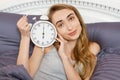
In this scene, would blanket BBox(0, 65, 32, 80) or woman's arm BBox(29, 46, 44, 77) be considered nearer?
blanket BBox(0, 65, 32, 80)

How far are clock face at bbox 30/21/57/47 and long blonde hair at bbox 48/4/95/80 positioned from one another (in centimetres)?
9

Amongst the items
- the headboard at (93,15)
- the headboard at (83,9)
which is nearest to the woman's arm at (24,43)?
the headboard at (93,15)

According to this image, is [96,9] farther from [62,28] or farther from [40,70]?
[40,70]

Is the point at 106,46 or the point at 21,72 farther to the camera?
the point at 106,46

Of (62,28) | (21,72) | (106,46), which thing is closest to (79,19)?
(62,28)

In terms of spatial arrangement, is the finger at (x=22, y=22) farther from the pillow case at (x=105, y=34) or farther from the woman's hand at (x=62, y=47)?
the pillow case at (x=105, y=34)

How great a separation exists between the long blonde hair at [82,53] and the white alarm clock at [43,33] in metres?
0.08

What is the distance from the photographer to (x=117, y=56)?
1500mm

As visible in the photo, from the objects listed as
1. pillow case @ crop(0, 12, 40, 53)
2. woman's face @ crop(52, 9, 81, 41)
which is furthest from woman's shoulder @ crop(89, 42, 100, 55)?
pillow case @ crop(0, 12, 40, 53)

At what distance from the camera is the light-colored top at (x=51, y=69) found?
147 cm

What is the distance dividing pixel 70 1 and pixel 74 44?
1.34 feet

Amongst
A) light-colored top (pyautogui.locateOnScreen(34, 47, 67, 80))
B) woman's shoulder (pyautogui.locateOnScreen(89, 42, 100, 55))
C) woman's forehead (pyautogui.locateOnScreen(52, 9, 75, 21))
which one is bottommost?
light-colored top (pyautogui.locateOnScreen(34, 47, 67, 80))

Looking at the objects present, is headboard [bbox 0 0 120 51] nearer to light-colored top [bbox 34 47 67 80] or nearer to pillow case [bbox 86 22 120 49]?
pillow case [bbox 86 22 120 49]

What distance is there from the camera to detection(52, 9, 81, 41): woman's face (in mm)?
1477
